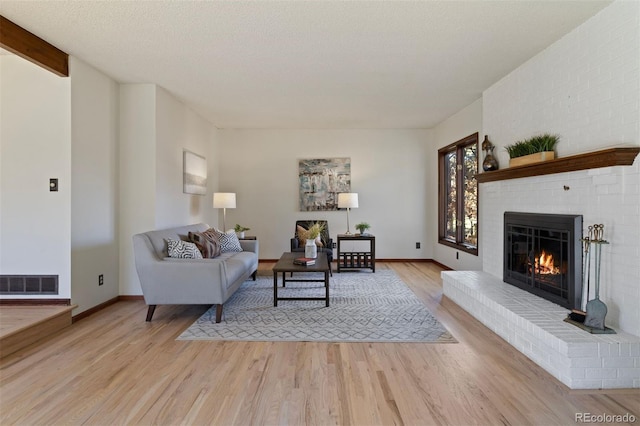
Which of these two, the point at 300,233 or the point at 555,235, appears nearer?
the point at 555,235

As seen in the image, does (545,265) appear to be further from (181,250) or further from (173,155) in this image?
(173,155)

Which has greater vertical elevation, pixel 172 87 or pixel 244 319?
pixel 172 87

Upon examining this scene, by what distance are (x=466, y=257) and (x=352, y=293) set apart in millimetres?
1965

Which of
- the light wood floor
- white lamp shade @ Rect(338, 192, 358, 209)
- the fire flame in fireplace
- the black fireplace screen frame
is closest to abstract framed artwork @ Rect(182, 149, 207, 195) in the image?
white lamp shade @ Rect(338, 192, 358, 209)

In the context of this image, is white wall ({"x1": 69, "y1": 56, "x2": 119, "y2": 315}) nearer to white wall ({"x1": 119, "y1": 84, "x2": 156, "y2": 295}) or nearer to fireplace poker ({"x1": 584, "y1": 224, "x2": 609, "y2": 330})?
white wall ({"x1": 119, "y1": 84, "x2": 156, "y2": 295})

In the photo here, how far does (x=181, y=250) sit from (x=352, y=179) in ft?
12.7

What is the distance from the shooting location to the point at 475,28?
2762 millimetres

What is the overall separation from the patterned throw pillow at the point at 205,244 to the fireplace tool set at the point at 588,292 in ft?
11.8

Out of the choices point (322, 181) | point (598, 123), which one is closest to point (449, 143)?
point (322, 181)

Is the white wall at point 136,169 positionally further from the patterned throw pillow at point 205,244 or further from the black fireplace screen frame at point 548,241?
the black fireplace screen frame at point 548,241

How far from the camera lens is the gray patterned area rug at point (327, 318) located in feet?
9.80

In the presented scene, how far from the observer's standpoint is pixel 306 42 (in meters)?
2.98

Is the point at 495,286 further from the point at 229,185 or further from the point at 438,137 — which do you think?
the point at 229,185

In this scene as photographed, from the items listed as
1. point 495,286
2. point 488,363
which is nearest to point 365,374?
point 488,363
